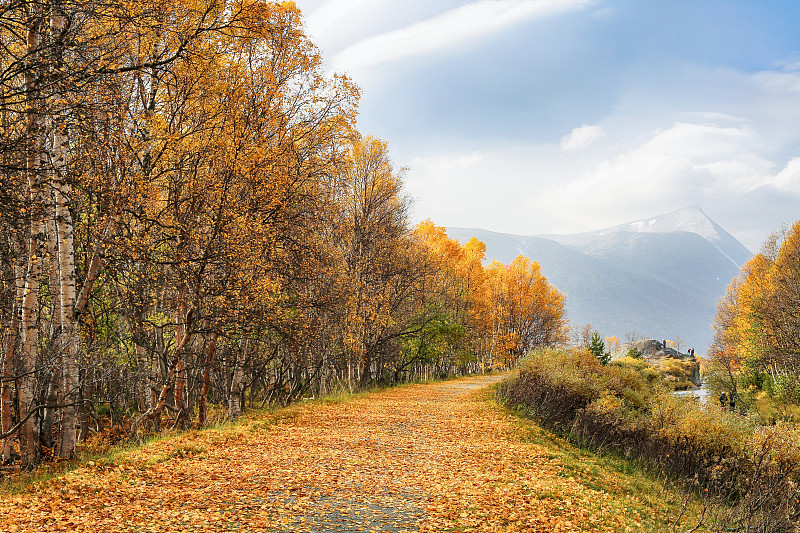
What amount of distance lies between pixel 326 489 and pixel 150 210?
7.25 metres

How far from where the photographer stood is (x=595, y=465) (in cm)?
1209

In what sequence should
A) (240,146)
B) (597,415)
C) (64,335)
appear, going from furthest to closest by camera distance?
(597,415)
(240,146)
(64,335)

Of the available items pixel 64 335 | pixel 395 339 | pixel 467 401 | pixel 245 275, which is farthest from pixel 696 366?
pixel 64 335

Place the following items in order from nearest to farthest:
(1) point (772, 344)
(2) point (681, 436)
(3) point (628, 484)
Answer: (3) point (628, 484) → (2) point (681, 436) → (1) point (772, 344)

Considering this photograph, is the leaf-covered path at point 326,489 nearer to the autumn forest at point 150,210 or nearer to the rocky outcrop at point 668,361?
the autumn forest at point 150,210

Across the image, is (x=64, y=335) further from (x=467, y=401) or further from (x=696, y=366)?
(x=696, y=366)

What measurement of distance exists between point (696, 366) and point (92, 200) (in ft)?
223

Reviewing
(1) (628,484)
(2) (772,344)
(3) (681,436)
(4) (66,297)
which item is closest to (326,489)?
(4) (66,297)

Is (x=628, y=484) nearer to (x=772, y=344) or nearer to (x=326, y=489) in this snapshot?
(x=326, y=489)

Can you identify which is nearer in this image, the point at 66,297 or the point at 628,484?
the point at 66,297

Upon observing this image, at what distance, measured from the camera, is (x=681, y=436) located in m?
14.0

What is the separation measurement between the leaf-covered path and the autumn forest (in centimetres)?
187

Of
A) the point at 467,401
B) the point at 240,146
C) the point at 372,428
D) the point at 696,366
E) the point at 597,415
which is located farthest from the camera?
the point at 696,366

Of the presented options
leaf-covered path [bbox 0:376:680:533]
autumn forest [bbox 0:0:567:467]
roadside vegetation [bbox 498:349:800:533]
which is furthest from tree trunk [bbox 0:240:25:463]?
roadside vegetation [bbox 498:349:800:533]
